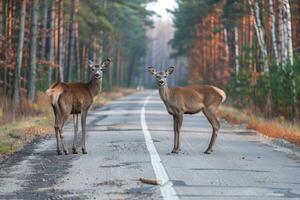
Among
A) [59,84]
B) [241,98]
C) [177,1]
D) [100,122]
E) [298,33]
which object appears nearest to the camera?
[59,84]

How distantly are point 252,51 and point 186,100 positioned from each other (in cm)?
1724

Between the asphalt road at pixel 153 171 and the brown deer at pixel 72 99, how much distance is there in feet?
1.79

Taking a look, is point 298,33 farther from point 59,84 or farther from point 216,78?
point 59,84

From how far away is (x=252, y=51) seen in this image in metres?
31.9

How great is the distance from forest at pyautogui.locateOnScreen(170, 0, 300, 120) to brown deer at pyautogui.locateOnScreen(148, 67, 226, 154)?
8.60 meters

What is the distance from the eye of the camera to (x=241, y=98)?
33844 mm

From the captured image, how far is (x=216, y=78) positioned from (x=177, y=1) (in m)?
26.3

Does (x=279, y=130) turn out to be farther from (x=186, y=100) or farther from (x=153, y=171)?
(x=153, y=171)

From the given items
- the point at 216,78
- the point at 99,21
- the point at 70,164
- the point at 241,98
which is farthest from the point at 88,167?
the point at 216,78

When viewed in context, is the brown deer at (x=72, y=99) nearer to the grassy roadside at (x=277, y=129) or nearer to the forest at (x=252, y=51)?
the grassy roadside at (x=277, y=129)

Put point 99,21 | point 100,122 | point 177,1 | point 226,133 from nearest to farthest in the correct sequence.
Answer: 1. point 226,133
2. point 100,122
3. point 99,21
4. point 177,1

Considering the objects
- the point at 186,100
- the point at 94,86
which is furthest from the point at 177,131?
the point at 94,86

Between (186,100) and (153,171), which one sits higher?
(186,100)

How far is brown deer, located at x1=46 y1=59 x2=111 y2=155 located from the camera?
14766 mm
